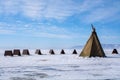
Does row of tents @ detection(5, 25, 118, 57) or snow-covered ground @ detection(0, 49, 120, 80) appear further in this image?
row of tents @ detection(5, 25, 118, 57)

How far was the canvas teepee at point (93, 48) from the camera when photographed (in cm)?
3230

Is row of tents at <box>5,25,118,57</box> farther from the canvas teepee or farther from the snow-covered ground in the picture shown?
the snow-covered ground

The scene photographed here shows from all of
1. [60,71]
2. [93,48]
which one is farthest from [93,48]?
[60,71]

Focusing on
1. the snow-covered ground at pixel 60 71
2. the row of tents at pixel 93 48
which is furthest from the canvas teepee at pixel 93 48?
the snow-covered ground at pixel 60 71

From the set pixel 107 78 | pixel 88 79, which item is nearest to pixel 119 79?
pixel 107 78

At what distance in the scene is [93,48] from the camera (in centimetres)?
3250

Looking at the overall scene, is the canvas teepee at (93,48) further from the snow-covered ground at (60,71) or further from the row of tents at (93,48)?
the snow-covered ground at (60,71)

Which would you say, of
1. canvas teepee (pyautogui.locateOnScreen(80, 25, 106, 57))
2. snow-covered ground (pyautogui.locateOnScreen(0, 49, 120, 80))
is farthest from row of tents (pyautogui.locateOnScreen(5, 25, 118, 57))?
snow-covered ground (pyautogui.locateOnScreen(0, 49, 120, 80))

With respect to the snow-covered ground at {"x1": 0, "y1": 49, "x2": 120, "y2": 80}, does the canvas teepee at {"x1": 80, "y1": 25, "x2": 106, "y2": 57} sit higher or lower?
higher

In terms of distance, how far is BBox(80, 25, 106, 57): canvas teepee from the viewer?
3230cm

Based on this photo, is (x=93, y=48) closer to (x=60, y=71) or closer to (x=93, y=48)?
(x=93, y=48)

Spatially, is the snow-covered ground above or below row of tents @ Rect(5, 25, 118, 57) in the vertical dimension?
below

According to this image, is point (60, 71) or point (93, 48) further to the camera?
point (93, 48)

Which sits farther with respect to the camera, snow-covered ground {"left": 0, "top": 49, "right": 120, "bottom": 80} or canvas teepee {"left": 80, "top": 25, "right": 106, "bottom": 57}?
canvas teepee {"left": 80, "top": 25, "right": 106, "bottom": 57}
